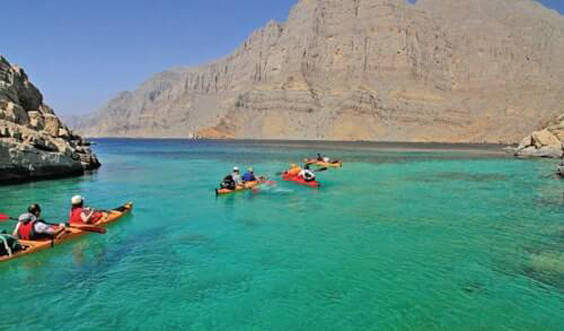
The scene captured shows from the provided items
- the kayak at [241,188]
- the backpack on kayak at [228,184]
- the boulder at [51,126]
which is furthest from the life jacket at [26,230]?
the boulder at [51,126]

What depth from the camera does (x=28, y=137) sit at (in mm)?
33812

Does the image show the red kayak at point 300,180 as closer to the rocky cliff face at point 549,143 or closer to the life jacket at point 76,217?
the life jacket at point 76,217

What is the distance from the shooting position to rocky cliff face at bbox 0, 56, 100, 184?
32469 millimetres

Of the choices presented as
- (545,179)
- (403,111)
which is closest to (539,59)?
(403,111)

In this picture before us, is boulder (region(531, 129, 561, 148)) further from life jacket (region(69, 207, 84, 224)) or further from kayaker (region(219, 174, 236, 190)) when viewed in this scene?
life jacket (region(69, 207, 84, 224))

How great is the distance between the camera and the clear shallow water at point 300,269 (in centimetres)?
1061

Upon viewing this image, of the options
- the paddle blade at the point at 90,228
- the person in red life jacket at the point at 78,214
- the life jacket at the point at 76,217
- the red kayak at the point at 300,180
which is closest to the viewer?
the paddle blade at the point at 90,228

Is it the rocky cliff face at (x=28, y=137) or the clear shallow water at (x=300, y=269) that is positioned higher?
the rocky cliff face at (x=28, y=137)

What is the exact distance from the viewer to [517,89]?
607ft

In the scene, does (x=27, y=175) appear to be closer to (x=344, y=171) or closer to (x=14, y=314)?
(x=14, y=314)

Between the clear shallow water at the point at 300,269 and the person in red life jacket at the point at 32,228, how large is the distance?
749 mm

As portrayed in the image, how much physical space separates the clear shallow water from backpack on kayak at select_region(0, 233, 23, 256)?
0.52 meters

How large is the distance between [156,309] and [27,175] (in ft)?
97.8

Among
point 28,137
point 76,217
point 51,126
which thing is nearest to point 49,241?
point 76,217
